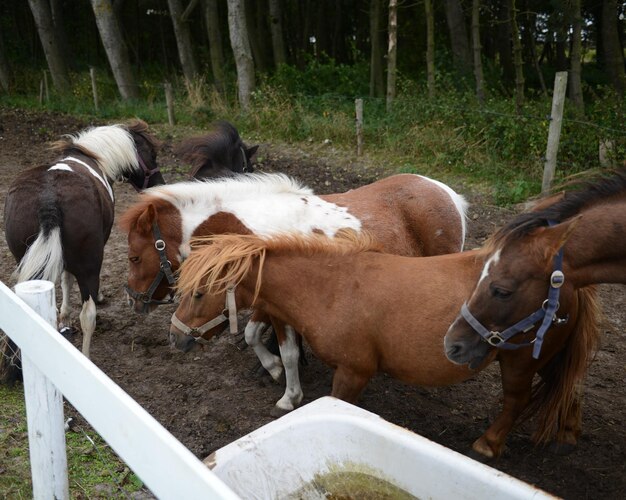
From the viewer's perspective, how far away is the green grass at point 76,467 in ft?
9.70

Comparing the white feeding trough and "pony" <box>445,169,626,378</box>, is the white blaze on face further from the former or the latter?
the white feeding trough

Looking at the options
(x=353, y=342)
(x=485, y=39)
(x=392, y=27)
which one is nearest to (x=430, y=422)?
(x=353, y=342)

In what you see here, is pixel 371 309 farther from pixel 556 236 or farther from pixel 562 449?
pixel 562 449

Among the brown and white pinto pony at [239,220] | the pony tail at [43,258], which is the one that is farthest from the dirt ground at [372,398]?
the pony tail at [43,258]

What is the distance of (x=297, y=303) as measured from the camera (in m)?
3.32

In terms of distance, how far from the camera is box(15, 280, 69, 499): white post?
2055 mm

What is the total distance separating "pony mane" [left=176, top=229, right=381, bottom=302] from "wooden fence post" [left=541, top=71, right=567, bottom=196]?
5228 millimetres

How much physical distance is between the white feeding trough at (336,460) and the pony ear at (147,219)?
2.05 m

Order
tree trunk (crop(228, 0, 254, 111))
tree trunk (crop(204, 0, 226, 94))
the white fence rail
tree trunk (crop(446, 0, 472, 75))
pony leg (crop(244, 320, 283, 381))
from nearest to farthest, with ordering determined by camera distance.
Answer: the white fence rail → pony leg (crop(244, 320, 283, 381)) → tree trunk (crop(228, 0, 254, 111)) → tree trunk (crop(446, 0, 472, 75)) → tree trunk (crop(204, 0, 226, 94))

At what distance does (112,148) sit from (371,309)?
3.61 metres

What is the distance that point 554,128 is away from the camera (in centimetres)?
770

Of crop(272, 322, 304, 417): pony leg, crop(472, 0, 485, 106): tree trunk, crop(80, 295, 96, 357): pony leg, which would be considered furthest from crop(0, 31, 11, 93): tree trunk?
crop(272, 322, 304, 417): pony leg

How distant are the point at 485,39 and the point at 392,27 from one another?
11.0 metres

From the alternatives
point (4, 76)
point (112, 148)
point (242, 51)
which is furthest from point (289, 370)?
point (4, 76)
